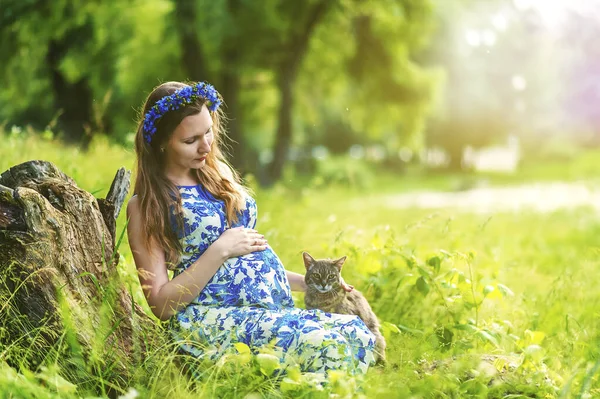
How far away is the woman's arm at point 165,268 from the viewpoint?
3.47m

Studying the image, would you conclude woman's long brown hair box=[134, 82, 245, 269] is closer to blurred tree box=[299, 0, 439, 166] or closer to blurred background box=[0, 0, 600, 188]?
blurred background box=[0, 0, 600, 188]

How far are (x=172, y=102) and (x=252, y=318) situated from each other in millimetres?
1176

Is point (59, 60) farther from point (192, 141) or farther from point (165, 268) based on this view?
point (165, 268)

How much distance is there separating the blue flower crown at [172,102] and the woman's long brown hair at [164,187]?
0.02 meters

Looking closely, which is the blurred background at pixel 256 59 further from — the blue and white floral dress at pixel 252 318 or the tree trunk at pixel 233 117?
the blue and white floral dress at pixel 252 318

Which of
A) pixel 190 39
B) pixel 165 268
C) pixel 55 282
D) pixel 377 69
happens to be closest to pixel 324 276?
pixel 165 268

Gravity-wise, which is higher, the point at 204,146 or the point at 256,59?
the point at 256,59

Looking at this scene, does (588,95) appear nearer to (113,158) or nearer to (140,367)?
(113,158)

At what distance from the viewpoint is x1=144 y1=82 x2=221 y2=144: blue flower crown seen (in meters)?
3.63

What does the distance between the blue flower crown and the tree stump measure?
1.68 feet

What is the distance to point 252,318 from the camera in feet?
11.3

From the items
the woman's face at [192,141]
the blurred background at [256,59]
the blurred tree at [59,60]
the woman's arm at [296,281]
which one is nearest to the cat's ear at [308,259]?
the woman's arm at [296,281]

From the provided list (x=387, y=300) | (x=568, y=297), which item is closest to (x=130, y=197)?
(x=387, y=300)

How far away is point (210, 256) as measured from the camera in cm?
352
